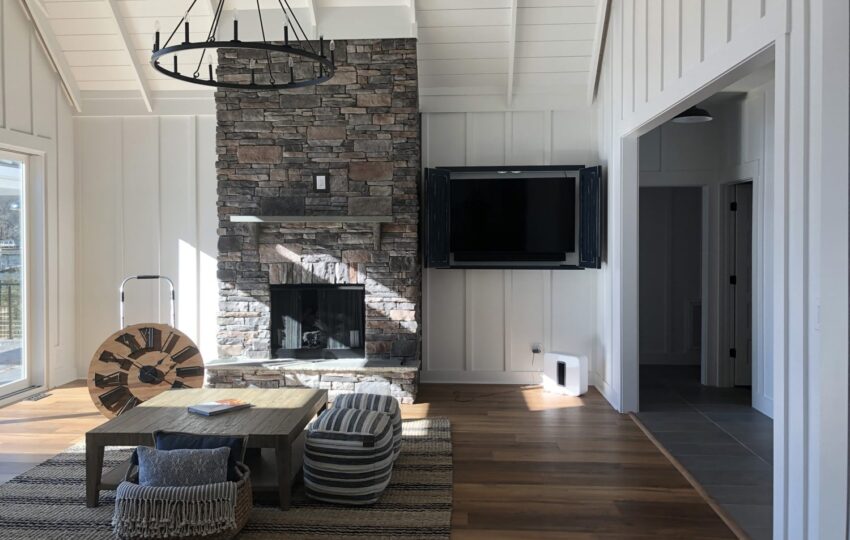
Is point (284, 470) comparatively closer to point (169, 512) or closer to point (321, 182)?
point (169, 512)

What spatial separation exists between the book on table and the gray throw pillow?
72 cm

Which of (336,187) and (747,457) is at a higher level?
(336,187)

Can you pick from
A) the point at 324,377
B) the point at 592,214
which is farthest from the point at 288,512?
the point at 592,214

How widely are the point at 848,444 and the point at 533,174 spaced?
452 centimetres

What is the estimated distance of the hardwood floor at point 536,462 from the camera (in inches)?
135

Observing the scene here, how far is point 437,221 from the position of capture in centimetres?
646

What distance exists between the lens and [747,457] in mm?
4484

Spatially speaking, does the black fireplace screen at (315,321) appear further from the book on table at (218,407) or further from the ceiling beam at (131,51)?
the ceiling beam at (131,51)

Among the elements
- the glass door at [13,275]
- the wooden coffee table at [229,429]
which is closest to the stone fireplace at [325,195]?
the wooden coffee table at [229,429]

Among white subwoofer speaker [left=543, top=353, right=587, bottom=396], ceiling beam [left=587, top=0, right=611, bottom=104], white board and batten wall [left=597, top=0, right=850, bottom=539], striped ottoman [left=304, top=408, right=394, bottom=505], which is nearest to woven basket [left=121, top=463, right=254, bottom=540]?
striped ottoman [left=304, top=408, right=394, bottom=505]

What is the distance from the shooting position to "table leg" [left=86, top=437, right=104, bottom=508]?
357 cm

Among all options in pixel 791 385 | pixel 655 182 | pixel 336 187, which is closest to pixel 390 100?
pixel 336 187

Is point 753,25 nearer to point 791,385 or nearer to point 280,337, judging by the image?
point 791,385

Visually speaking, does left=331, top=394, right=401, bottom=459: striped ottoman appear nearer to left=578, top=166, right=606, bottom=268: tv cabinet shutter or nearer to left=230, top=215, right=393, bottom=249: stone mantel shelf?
left=230, top=215, right=393, bottom=249: stone mantel shelf
